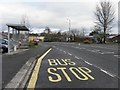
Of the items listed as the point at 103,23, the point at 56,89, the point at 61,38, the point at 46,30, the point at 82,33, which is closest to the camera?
the point at 56,89

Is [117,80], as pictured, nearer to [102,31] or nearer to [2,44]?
[2,44]

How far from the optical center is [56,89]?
337 inches

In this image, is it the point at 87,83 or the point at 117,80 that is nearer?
the point at 87,83

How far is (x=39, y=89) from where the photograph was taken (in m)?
8.56

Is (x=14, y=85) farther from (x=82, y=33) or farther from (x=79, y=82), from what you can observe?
(x=82, y=33)

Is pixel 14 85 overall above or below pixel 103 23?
below

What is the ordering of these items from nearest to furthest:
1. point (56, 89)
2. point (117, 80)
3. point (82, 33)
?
point (56, 89) → point (117, 80) → point (82, 33)

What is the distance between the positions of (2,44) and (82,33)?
11357 centimetres

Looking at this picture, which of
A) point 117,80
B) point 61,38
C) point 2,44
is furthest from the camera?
point 61,38

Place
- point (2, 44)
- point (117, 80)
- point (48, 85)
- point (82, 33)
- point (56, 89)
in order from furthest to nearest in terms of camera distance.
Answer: point (82, 33) < point (2, 44) < point (117, 80) < point (48, 85) < point (56, 89)

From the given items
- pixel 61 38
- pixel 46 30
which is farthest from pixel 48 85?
pixel 46 30

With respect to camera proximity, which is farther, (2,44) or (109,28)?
(109,28)

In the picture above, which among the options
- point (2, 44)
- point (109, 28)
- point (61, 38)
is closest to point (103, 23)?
point (109, 28)

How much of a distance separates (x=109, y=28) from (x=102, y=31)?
176 inches
